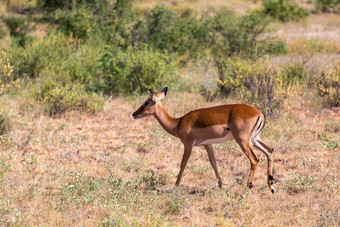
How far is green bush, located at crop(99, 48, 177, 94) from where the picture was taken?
41.2 ft

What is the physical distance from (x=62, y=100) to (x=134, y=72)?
277cm

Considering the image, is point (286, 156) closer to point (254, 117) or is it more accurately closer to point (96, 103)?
point (254, 117)

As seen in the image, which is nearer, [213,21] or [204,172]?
[204,172]

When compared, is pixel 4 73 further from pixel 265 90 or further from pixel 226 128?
pixel 265 90

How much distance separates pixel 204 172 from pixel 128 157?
63.7 inches

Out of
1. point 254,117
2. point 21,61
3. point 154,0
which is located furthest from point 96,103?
point 154,0

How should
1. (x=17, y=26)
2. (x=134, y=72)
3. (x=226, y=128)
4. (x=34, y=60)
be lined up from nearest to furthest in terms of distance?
(x=226, y=128) → (x=134, y=72) → (x=34, y=60) → (x=17, y=26)

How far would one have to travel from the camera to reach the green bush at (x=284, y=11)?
2936cm

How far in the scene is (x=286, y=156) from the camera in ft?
27.1

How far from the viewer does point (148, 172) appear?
7676 millimetres

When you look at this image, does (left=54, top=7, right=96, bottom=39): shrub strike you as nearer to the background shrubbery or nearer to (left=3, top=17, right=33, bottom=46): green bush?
the background shrubbery

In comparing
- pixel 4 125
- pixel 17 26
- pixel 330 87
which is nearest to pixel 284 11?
pixel 17 26

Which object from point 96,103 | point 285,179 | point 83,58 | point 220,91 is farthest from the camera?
point 83,58

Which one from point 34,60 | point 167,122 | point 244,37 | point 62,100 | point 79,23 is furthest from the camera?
point 79,23
